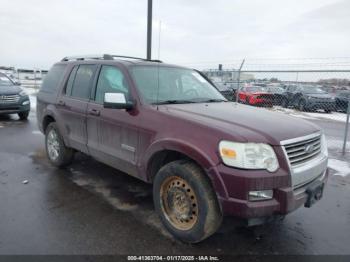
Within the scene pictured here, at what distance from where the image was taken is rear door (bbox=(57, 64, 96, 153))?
4418 millimetres

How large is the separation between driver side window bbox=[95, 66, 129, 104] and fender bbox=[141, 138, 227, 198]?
0.89 meters

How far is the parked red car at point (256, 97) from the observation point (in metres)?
16.0

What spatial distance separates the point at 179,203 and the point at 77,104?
236cm

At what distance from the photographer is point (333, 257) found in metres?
2.91

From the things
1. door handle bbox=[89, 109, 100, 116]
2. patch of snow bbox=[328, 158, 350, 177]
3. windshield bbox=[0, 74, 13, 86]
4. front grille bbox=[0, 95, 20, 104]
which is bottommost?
patch of snow bbox=[328, 158, 350, 177]

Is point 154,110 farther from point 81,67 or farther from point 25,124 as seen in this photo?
point 25,124

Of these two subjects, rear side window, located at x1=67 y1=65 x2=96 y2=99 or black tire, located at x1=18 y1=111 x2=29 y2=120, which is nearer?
rear side window, located at x1=67 y1=65 x2=96 y2=99

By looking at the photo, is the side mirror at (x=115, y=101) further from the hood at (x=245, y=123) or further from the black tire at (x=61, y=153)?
the black tire at (x=61, y=153)

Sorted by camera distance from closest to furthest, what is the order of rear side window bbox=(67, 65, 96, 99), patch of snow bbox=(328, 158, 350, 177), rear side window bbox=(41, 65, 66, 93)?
rear side window bbox=(67, 65, 96, 99) < rear side window bbox=(41, 65, 66, 93) < patch of snow bbox=(328, 158, 350, 177)

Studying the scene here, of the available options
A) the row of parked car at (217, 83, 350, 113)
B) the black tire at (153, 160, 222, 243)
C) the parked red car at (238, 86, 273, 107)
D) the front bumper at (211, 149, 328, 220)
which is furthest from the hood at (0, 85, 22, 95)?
the parked red car at (238, 86, 273, 107)

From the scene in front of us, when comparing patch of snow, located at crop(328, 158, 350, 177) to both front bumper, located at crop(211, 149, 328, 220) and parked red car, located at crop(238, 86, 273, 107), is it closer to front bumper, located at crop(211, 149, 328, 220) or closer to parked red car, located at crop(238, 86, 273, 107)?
front bumper, located at crop(211, 149, 328, 220)

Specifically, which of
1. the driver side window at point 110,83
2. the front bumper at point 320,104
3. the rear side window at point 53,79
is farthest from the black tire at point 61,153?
the front bumper at point 320,104

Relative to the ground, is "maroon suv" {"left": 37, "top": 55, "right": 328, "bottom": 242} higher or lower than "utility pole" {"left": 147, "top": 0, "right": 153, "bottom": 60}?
lower

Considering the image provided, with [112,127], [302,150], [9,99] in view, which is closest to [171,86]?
[112,127]
